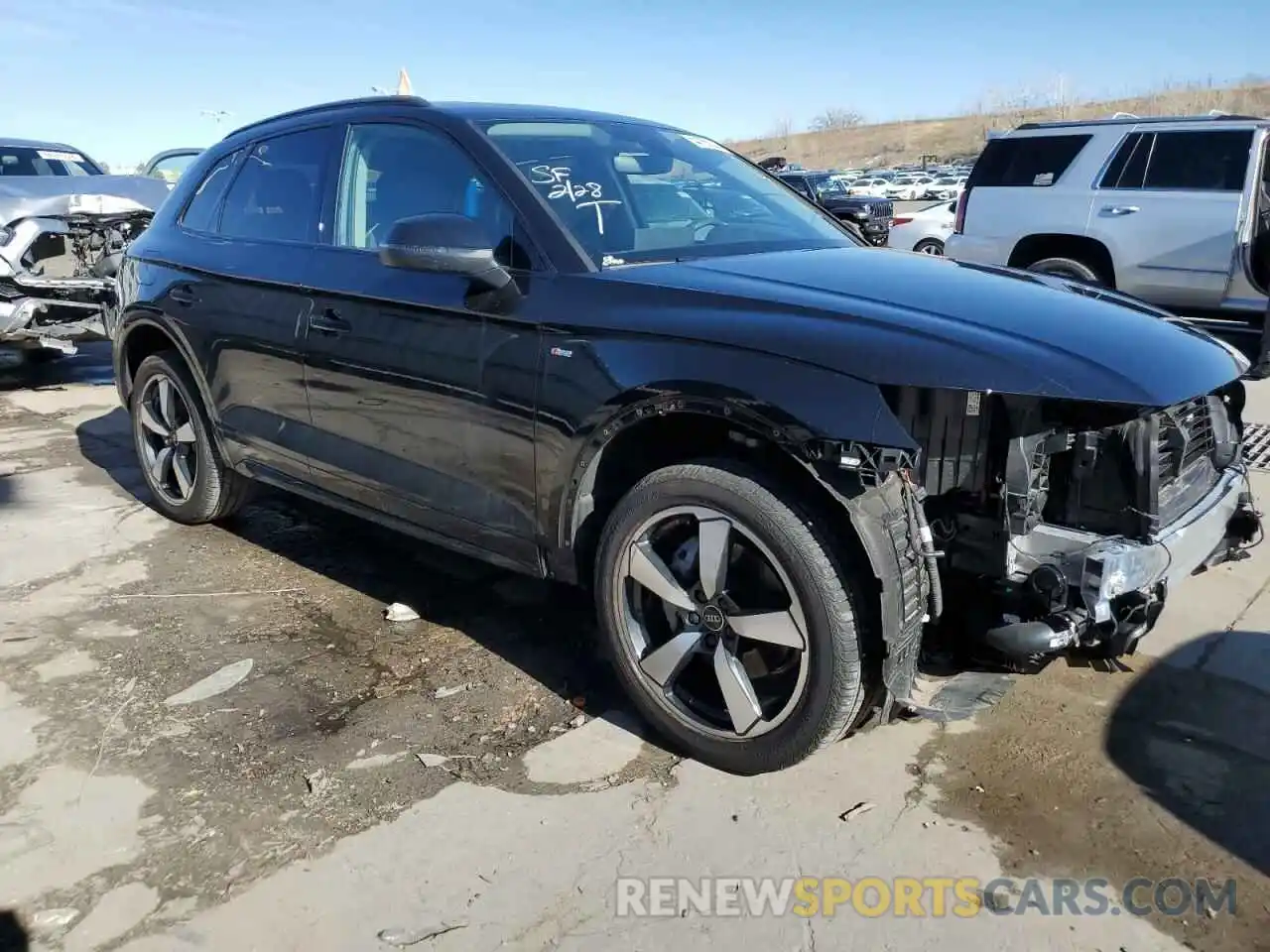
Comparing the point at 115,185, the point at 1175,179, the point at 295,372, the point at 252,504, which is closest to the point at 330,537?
the point at 252,504

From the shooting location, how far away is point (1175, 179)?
8602mm

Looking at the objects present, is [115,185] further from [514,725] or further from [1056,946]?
[1056,946]

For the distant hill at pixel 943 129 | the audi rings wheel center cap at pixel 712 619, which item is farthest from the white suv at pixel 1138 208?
the distant hill at pixel 943 129

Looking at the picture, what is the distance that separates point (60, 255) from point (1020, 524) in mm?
8721

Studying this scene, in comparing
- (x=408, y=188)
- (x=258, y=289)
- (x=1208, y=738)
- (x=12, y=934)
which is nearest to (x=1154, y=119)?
(x=1208, y=738)

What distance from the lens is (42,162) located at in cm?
1054

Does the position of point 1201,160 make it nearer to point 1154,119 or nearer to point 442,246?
point 1154,119

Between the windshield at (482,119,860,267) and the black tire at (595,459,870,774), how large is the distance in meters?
0.78

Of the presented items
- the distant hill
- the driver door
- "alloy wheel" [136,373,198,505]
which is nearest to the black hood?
the driver door

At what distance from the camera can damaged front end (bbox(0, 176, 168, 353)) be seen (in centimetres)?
807

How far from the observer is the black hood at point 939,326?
7.80 ft

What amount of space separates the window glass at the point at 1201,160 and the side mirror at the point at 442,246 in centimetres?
765

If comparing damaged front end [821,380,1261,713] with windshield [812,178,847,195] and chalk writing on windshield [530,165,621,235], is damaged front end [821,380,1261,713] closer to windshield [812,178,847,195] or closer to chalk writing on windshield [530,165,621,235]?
chalk writing on windshield [530,165,621,235]

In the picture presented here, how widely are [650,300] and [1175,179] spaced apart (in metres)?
7.61
